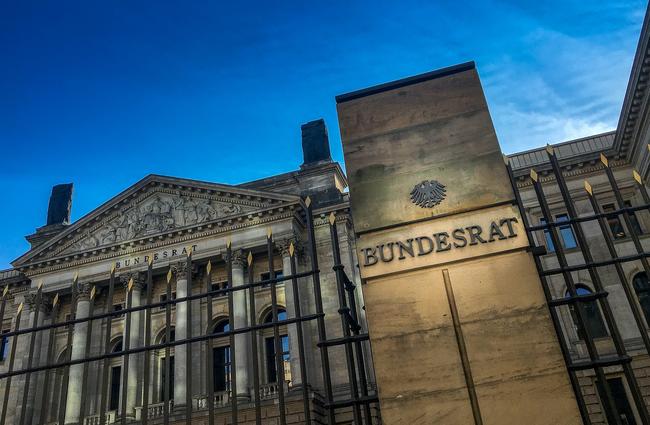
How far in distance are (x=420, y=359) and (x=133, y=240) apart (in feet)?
91.8

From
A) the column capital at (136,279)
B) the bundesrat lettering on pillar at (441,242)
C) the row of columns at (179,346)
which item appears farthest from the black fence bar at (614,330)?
the column capital at (136,279)

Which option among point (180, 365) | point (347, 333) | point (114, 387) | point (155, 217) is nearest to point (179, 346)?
point (180, 365)

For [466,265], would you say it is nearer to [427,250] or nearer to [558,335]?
[427,250]

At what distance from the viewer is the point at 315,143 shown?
110ft

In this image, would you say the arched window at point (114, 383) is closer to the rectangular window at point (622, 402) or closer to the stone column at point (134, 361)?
the stone column at point (134, 361)

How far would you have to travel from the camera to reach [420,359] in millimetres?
4984

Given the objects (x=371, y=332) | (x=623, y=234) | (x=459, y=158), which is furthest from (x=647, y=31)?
(x=371, y=332)

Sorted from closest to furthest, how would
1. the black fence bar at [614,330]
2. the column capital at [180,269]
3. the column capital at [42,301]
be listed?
the black fence bar at [614,330] < the column capital at [180,269] < the column capital at [42,301]

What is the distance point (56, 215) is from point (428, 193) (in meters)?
36.4

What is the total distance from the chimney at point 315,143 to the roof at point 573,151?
10.2 m

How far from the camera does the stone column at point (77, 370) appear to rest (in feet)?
91.4

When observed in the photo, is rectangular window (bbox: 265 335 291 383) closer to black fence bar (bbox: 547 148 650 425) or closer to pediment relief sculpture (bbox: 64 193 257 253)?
pediment relief sculpture (bbox: 64 193 257 253)

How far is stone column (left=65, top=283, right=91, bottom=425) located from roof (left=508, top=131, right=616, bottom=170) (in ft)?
72.5

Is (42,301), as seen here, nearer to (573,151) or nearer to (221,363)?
(221,363)
